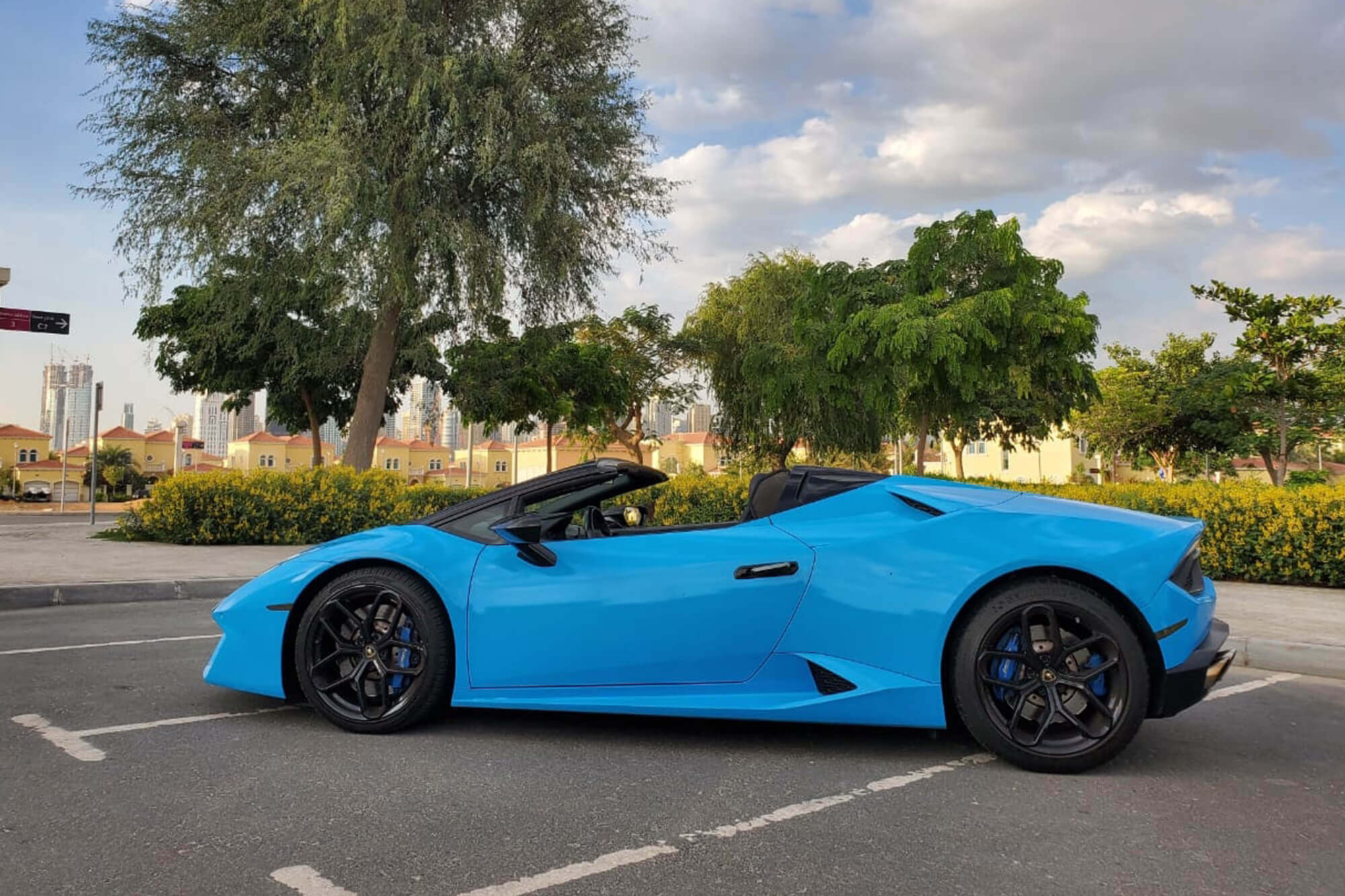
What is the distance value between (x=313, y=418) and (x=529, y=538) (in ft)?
104

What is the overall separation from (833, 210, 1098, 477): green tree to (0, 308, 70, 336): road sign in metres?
12.8

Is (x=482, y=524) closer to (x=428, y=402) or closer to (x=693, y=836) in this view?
(x=693, y=836)

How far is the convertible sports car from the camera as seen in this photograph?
352cm

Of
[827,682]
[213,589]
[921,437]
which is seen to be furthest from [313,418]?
[827,682]

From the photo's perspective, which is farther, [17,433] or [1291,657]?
[17,433]

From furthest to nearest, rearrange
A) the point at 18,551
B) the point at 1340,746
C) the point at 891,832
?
the point at 18,551
the point at 1340,746
the point at 891,832

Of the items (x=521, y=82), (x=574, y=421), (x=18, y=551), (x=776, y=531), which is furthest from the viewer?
(x=574, y=421)

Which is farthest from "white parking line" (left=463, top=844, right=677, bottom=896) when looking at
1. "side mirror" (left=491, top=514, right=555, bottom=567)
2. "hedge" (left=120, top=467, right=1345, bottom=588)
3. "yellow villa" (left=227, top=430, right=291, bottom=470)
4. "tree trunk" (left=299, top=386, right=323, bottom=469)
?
"yellow villa" (left=227, top=430, right=291, bottom=470)

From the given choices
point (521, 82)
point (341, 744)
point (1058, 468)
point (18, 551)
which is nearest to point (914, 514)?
point (341, 744)

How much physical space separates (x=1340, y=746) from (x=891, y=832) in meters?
2.48

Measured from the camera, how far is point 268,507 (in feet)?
43.7

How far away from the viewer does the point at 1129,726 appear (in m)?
3.46

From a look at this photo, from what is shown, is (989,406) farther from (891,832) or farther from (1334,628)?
(891,832)

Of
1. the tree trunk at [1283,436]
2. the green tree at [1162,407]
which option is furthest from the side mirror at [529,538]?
the green tree at [1162,407]
